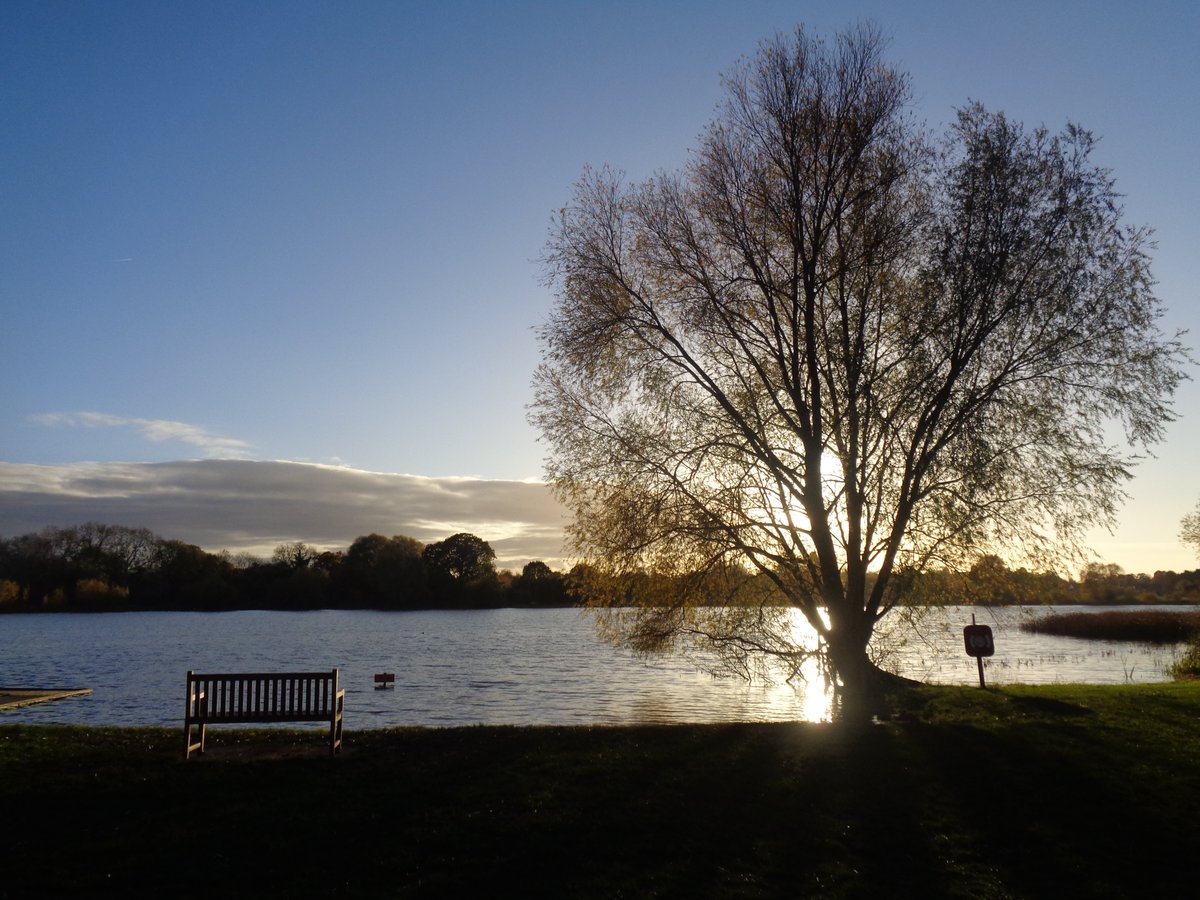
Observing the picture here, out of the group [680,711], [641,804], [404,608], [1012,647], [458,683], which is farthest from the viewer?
[404,608]

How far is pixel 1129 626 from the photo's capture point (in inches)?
1948

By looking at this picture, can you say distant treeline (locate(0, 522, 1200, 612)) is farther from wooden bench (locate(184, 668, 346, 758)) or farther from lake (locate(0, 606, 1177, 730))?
wooden bench (locate(184, 668, 346, 758))

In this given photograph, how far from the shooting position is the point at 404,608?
11669cm

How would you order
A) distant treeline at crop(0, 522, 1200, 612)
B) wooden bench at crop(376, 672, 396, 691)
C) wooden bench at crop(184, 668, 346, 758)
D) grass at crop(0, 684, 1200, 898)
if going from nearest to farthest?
grass at crop(0, 684, 1200, 898)
wooden bench at crop(184, 668, 346, 758)
wooden bench at crop(376, 672, 396, 691)
distant treeline at crop(0, 522, 1200, 612)

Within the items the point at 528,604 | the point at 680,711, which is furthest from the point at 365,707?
the point at 528,604

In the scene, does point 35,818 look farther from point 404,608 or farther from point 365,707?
point 404,608

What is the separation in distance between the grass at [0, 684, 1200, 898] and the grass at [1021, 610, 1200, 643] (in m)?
39.6

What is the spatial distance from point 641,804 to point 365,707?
1600cm

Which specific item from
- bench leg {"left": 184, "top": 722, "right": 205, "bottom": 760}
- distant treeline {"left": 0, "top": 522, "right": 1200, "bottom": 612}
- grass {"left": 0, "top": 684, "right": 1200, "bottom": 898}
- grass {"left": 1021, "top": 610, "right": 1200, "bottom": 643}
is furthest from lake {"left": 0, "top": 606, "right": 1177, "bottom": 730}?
distant treeline {"left": 0, "top": 522, "right": 1200, "bottom": 612}

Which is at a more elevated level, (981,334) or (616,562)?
(981,334)

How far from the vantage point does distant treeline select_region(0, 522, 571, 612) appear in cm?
10519

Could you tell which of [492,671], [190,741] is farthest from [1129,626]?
[190,741]

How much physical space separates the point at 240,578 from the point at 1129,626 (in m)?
104

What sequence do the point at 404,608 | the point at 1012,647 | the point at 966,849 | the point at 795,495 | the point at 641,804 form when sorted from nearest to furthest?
the point at 966,849
the point at 641,804
the point at 795,495
the point at 1012,647
the point at 404,608
